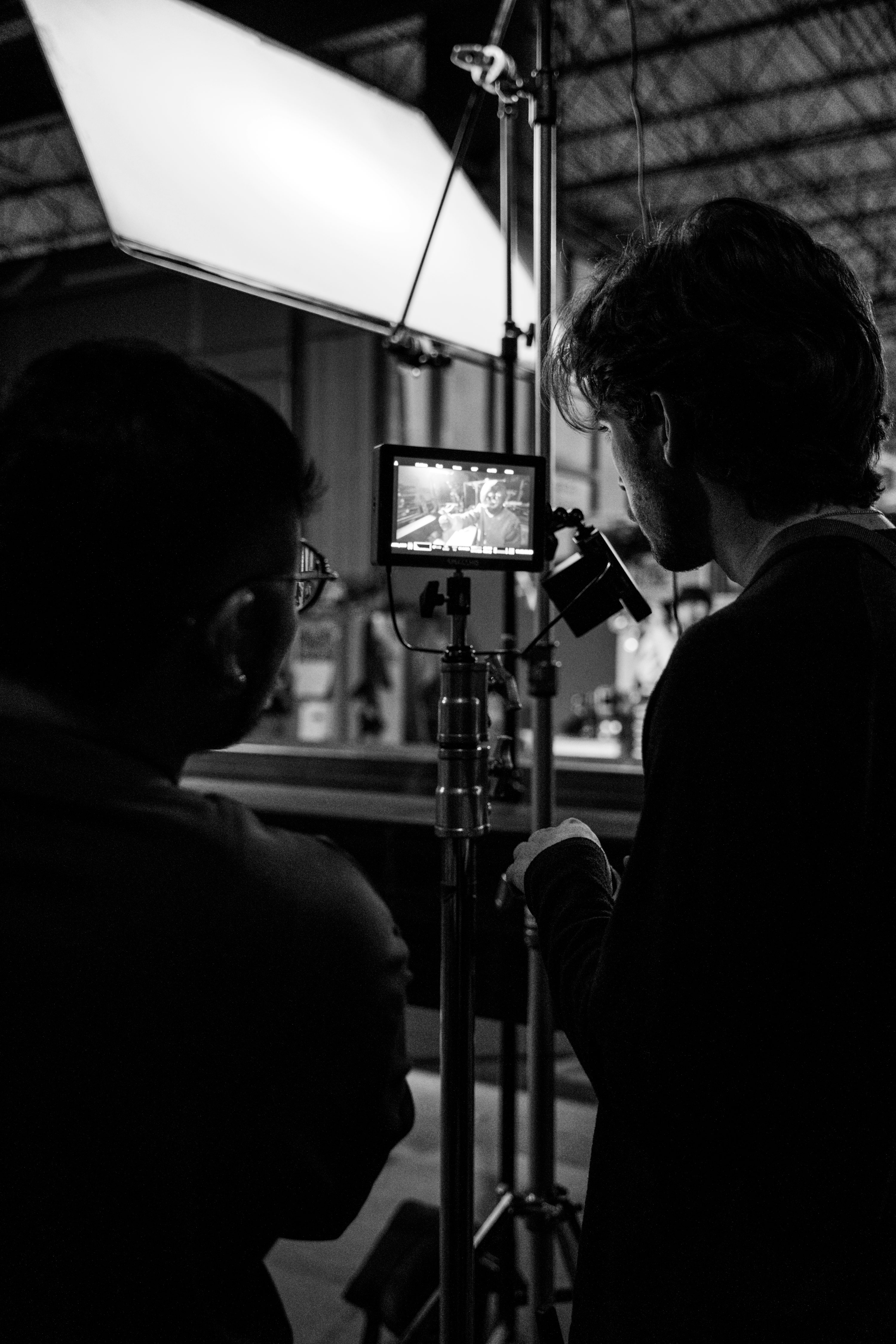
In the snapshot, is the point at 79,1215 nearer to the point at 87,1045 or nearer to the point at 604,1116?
the point at 87,1045

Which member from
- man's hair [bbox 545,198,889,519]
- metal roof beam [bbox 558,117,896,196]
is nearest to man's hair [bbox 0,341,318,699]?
man's hair [bbox 545,198,889,519]

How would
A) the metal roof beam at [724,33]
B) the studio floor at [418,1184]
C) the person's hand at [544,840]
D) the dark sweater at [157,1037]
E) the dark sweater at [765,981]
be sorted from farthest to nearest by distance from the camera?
the metal roof beam at [724,33], the studio floor at [418,1184], the person's hand at [544,840], the dark sweater at [765,981], the dark sweater at [157,1037]

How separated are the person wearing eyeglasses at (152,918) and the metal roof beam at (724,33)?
6982 millimetres

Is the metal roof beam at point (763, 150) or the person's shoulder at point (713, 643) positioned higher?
the metal roof beam at point (763, 150)

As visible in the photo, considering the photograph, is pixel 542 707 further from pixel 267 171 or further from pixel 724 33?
pixel 724 33

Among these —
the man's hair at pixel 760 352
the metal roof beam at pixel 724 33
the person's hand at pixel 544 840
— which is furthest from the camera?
the metal roof beam at pixel 724 33

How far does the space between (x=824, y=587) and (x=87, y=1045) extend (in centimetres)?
52

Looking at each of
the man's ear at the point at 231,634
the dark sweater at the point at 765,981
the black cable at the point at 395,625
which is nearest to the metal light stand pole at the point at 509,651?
the black cable at the point at 395,625

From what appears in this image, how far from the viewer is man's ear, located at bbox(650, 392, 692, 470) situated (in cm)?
82

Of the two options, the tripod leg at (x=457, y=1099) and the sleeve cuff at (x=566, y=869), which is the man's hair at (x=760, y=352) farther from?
the tripod leg at (x=457, y=1099)

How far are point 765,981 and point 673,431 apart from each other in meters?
0.43

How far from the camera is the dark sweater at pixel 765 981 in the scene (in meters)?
0.66

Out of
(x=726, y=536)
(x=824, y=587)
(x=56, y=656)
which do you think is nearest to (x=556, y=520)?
(x=726, y=536)

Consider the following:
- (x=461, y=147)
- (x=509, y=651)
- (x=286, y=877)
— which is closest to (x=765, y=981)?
(x=286, y=877)
